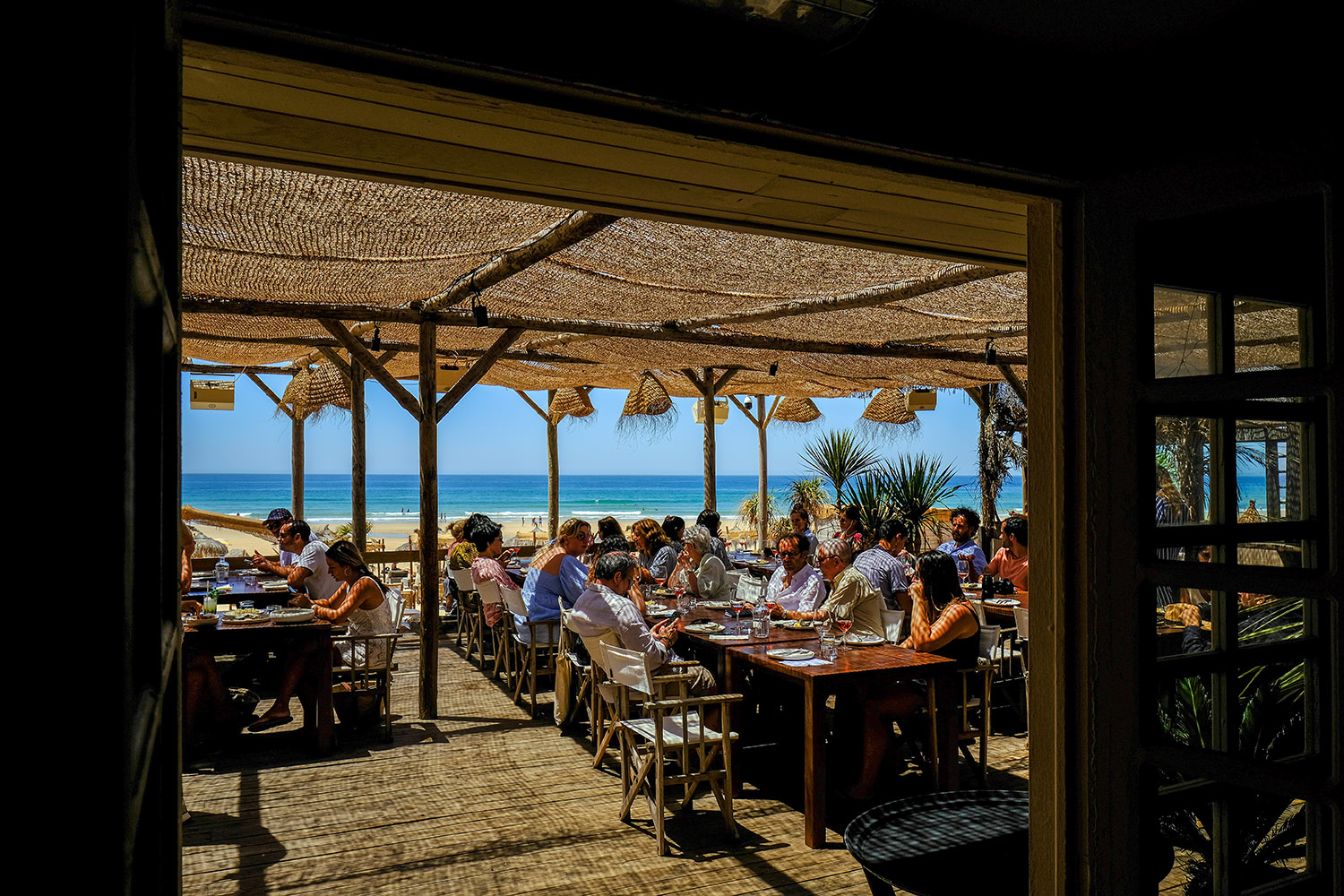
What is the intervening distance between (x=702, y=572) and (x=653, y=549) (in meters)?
1.66

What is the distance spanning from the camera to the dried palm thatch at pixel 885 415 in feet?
45.5

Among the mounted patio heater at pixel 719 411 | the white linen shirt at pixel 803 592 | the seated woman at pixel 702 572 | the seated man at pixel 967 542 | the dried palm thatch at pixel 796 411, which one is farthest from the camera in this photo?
the dried palm thatch at pixel 796 411

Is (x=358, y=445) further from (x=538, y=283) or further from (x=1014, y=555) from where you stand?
(x=1014, y=555)

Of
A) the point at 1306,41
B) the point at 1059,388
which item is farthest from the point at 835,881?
the point at 1306,41

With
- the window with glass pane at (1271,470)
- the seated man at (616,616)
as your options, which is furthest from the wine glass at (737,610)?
the window with glass pane at (1271,470)

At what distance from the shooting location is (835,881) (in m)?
3.65

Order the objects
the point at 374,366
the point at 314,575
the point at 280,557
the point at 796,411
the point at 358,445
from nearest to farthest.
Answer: the point at 374,366 < the point at 314,575 < the point at 280,557 < the point at 358,445 < the point at 796,411

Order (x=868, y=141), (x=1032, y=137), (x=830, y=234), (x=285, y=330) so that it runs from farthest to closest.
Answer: (x=285, y=330)
(x=830, y=234)
(x=1032, y=137)
(x=868, y=141)

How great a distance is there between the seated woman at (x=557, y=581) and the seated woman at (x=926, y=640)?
2.55 metres

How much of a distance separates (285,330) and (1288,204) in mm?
7602

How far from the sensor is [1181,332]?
1.56 metres

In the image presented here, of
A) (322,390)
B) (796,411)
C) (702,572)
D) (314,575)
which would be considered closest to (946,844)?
(702,572)

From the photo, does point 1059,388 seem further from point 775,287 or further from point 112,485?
point 775,287

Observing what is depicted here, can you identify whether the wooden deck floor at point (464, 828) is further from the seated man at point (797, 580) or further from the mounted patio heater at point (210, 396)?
the mounted patio heater at point (210, 396)
